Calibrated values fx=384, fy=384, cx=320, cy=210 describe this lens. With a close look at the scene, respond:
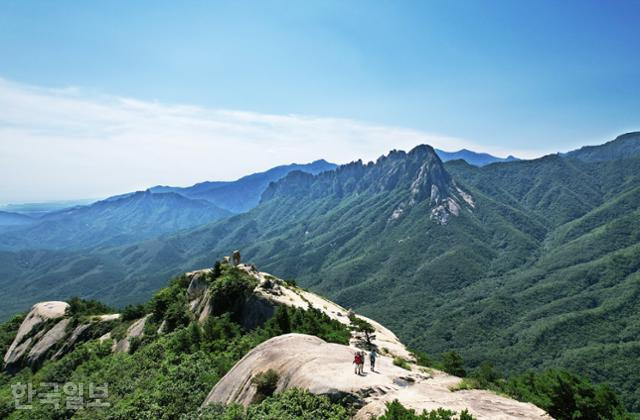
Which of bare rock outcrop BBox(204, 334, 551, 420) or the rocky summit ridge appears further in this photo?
the rocky summit ridge

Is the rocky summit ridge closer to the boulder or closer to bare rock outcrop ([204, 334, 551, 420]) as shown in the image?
bare rock outcrop ([204, 334, 551, 420])

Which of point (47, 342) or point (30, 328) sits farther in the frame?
point (30, 328)

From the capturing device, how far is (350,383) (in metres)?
21.9

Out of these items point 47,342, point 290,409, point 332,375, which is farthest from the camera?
point 47,342

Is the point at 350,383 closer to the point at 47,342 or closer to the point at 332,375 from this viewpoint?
the point at 332,375

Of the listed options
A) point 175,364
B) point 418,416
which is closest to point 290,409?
point 418,416

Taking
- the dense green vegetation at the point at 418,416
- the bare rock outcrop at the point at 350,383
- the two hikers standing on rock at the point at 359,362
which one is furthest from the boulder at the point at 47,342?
the dense green vegetation at the point at 418,416

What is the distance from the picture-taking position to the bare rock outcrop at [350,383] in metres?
19.8

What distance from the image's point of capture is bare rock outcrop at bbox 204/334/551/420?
19781 millimetres

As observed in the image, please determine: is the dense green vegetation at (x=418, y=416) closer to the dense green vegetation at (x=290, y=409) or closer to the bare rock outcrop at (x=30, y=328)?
the dense green vegetation at (x=290, y=409)

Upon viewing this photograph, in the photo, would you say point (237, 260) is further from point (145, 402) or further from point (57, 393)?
point (145, 402)

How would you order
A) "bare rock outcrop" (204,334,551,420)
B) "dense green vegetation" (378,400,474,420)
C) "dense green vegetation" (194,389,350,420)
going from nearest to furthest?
"dense green vegetation" (378,400,474,420) < "bare rock outcrop" (204,334,551,420) < "dense green vegetation" (194,389,350,420)

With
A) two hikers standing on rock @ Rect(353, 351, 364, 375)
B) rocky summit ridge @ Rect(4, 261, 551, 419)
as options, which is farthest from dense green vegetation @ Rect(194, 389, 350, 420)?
two hikers standing on rock @ Rect(353, 351, 364, 375)

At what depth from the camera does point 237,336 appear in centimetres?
4419
